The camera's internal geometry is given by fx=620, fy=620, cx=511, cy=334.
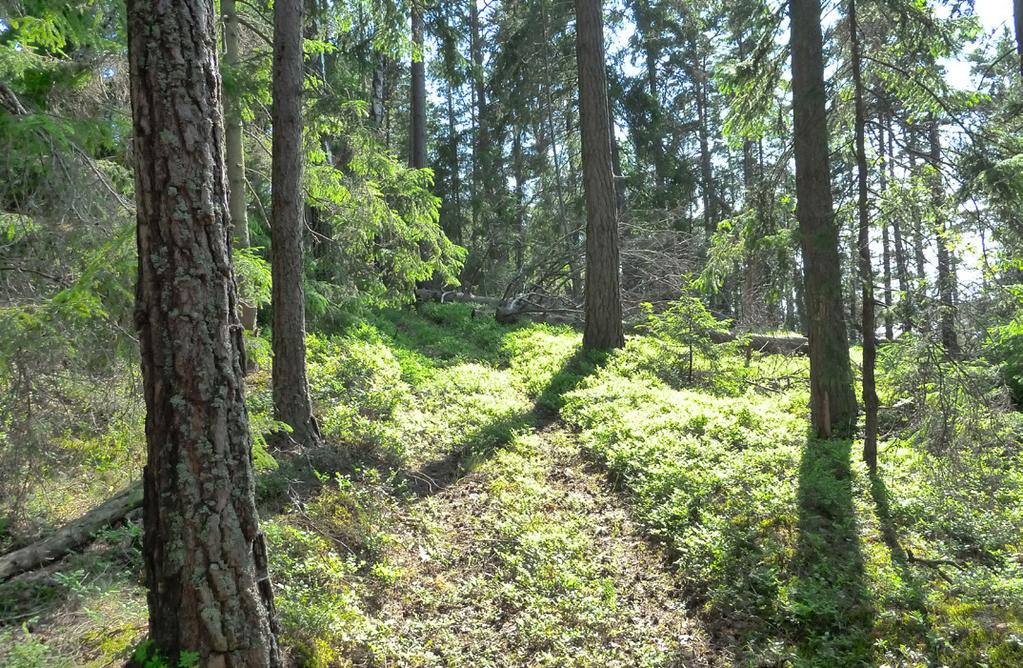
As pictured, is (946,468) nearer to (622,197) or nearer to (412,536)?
(412,536)

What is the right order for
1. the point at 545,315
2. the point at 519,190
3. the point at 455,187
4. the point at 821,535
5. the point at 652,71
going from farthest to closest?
the point at 519,190, the point at 652,71, the point at 455,187, the point at 545,315, the point at 821,535

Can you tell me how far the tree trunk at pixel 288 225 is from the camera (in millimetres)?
6801

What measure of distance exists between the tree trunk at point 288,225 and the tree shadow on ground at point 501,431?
4.57 ft

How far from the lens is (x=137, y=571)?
4406mm

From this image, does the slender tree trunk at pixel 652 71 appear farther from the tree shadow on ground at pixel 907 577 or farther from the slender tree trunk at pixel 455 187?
the tree shadow on ground at pixel 907 577

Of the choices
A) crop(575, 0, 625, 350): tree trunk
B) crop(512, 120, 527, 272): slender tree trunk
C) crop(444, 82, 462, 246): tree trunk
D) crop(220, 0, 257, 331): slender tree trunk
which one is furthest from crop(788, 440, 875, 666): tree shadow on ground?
crop(512, 120, 527, 272): slender tree trunk

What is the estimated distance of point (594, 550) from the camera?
5746mm

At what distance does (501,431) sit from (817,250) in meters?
4.59

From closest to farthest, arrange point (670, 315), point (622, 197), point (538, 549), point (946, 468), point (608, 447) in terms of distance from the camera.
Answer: point (538, 549)
point (946, 468)
point (608, 447)
point (670, 315)
point (622, 197)

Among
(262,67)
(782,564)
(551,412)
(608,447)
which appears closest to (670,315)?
(551,412)

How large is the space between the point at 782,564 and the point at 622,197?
16.5 m

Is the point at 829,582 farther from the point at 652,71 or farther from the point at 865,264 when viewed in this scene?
the point at 652,71

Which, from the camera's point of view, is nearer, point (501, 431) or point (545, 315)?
point (501, 431)

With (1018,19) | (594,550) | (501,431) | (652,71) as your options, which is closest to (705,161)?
(652,71)
